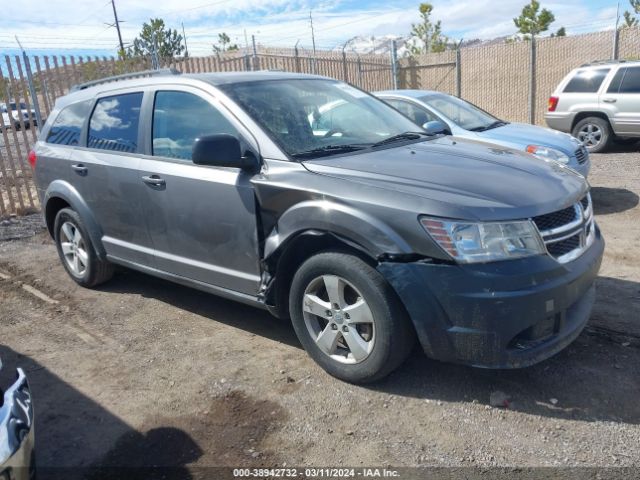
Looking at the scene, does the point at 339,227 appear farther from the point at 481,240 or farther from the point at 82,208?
the point at 82,208

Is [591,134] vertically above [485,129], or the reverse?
[485,129]

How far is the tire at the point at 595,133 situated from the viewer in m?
11.6

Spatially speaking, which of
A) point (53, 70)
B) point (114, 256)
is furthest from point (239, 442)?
point (53, 70)

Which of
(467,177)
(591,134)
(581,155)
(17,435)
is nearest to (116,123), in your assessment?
(467,177)

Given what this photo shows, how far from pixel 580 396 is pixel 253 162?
2327mm

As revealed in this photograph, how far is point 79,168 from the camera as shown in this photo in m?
4.94

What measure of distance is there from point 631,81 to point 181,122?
33.6 feet

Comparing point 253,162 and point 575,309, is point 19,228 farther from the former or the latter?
point 575,309

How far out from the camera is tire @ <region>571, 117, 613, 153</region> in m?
11.6

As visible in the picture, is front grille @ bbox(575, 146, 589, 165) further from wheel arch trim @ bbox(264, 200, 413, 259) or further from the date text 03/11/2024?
the date text 03/11/2024

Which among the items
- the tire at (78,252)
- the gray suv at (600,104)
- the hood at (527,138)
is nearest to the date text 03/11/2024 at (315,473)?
the tire at (78,252)

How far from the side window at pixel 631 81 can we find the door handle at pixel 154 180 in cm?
1034

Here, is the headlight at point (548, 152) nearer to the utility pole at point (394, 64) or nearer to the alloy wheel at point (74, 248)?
the alloy wheel at point (74, 248)

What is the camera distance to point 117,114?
4.70 metres
